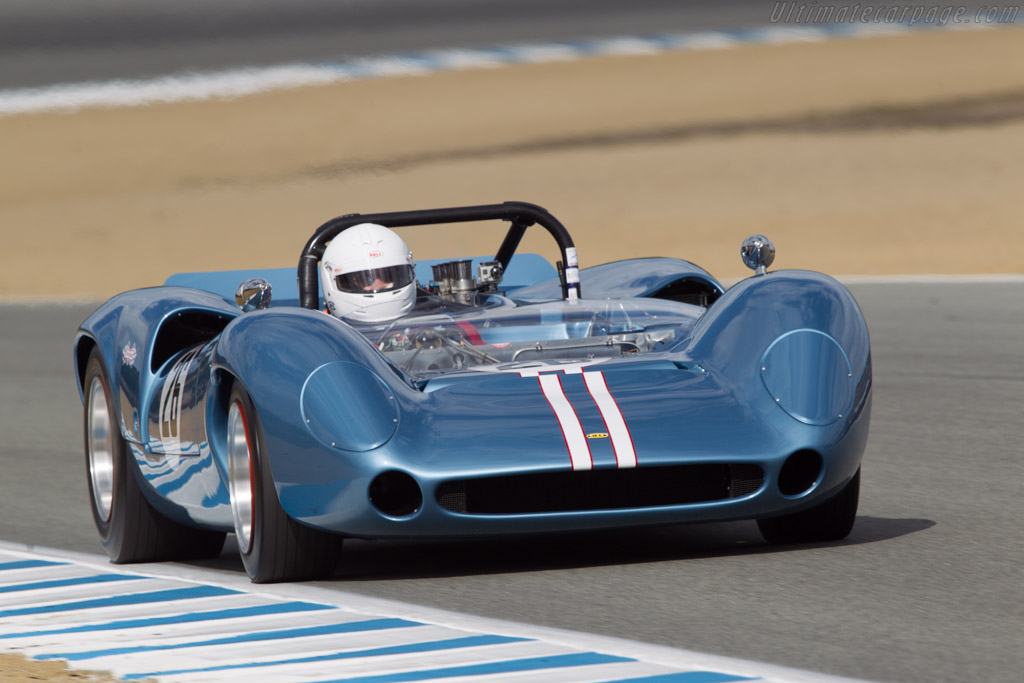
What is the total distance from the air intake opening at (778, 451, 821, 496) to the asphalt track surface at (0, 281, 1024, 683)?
0.72ft

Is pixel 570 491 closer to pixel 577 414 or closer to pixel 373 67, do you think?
pixel 577 414

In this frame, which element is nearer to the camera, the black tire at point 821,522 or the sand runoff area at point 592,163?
the black tire at point 821,522

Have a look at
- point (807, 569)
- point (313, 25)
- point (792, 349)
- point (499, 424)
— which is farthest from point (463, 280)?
point (313, 25)

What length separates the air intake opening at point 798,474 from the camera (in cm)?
498

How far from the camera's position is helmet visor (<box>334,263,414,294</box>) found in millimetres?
6281

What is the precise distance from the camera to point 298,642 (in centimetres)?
419

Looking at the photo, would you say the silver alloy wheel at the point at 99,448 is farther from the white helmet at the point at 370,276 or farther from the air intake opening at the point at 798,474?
the air intake opening at the point at 798,474

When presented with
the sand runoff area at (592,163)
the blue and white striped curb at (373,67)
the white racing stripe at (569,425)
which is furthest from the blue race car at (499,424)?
the blue and white striped curb at (373,67)

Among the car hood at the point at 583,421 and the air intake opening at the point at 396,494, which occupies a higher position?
the car hood at the point at 583,421

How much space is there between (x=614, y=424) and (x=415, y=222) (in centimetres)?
206

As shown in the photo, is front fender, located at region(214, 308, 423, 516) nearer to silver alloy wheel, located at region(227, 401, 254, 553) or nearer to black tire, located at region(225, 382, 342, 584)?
black tire, located at region(225, 382, 342, 584)

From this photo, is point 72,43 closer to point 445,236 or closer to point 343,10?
→ point 343,10

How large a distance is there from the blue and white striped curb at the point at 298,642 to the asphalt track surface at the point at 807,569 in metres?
0.16

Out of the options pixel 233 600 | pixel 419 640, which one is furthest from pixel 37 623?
pixel 419 640
